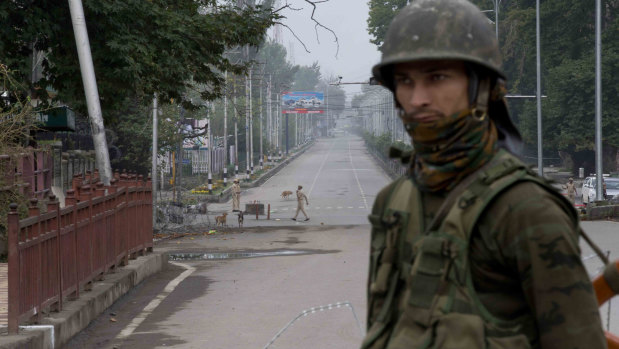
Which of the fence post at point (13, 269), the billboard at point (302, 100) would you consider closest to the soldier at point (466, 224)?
the fence post at point (13, 269)

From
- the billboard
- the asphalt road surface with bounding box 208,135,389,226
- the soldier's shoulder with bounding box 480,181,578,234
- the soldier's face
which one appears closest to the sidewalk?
the soldier's face

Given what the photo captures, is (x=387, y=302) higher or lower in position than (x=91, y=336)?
higher

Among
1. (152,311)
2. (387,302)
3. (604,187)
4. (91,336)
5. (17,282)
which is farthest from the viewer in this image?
(604,187)

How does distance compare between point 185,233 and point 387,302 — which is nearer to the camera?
point 387,302

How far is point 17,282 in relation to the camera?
26.6 feet

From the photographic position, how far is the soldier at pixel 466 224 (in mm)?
2244

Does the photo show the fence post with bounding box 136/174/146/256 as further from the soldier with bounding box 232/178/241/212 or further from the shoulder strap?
the soldier with bounding box 232/178/241/212

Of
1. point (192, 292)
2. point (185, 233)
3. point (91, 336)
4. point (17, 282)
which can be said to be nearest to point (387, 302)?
point (17, 282)

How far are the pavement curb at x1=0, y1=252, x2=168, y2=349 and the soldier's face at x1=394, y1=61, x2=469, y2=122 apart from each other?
5.93 meters

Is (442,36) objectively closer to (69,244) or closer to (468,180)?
(468,180)

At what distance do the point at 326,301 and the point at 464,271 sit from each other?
10.5m

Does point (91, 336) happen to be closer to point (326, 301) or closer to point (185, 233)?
point (326, 301)

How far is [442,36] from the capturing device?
241 centimetres

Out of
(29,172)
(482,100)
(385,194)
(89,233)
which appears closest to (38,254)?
(89,233)
